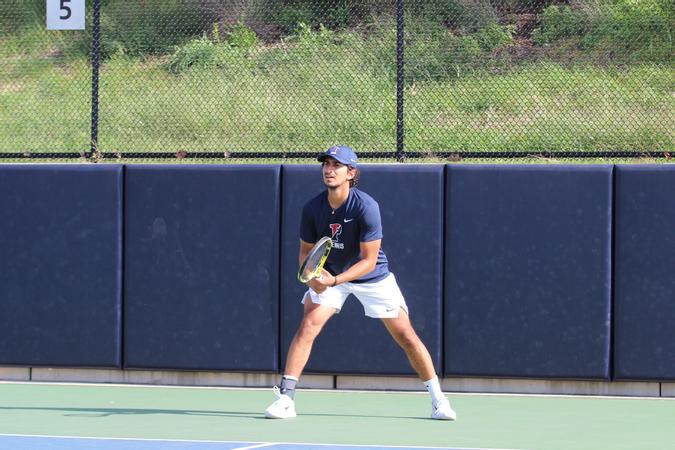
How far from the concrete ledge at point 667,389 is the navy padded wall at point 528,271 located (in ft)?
1.65

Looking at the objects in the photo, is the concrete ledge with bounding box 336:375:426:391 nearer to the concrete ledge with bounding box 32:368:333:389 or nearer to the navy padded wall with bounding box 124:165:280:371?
the concrete ledge with bounding box 32:368:333:389

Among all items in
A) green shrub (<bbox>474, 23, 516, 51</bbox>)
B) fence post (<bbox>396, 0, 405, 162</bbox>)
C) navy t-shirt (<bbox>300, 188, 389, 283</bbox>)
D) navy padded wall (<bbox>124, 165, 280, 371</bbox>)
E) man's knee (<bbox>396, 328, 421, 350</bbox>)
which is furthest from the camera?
green shrub (<bbox>474, 23, 516, 51</bbox>)

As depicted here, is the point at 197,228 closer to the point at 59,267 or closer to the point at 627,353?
the point at 59,267

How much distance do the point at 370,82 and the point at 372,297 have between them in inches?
143

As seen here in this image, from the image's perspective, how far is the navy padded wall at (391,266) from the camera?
30.8 feet

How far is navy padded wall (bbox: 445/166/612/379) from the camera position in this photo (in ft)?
30.2

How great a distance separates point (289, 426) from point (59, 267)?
10.3 ft

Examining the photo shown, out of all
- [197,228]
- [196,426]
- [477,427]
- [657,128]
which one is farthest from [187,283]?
[657,128]

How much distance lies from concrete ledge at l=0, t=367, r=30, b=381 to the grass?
7.48ft

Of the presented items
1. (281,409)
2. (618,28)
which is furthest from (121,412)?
(618,28)

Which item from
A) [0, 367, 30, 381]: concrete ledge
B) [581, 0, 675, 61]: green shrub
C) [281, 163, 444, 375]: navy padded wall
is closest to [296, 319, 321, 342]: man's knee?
[281, 163, 444, 375]: navy padded wall

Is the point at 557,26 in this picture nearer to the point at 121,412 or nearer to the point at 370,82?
the point at 370,82

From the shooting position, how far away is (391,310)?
7965mm

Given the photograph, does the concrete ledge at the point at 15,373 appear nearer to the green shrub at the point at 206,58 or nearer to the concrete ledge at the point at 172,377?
the concrete ledge at the point at 172,377
